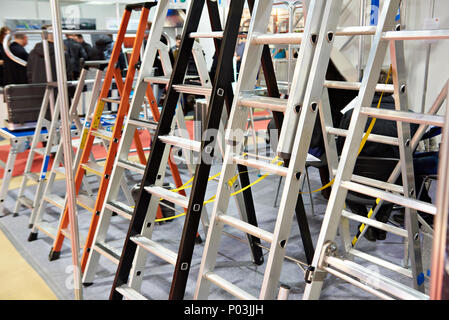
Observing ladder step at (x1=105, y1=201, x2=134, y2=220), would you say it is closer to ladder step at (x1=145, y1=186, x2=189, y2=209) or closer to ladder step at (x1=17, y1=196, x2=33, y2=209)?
ladder step at (x1=145, y1=186, x2=189, y2=209)

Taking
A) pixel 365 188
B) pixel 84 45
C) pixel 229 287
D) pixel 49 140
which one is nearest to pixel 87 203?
pixel 49 140

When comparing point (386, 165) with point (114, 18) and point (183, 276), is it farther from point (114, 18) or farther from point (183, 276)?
point (114, 18)

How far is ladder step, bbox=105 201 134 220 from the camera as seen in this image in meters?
2.41

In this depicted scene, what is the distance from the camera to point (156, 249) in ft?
6.88

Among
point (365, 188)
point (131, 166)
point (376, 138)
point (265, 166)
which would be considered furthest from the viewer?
point (131, 166)

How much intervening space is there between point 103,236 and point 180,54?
120 cm

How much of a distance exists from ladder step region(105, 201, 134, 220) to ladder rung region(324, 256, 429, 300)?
4.20 feet

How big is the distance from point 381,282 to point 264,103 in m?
0.82

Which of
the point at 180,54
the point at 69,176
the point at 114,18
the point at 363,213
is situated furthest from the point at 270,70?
the point at 114,18

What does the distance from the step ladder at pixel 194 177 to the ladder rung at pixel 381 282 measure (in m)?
0.70

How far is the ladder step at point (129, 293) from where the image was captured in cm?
212

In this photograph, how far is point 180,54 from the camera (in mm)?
2176

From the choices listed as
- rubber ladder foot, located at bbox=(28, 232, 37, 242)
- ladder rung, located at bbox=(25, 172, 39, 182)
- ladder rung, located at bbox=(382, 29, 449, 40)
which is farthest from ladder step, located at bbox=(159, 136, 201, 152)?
ladder rung, located at bbox=(25, 172, 39, 182)

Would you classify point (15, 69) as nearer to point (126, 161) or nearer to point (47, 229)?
point (47, 229)
